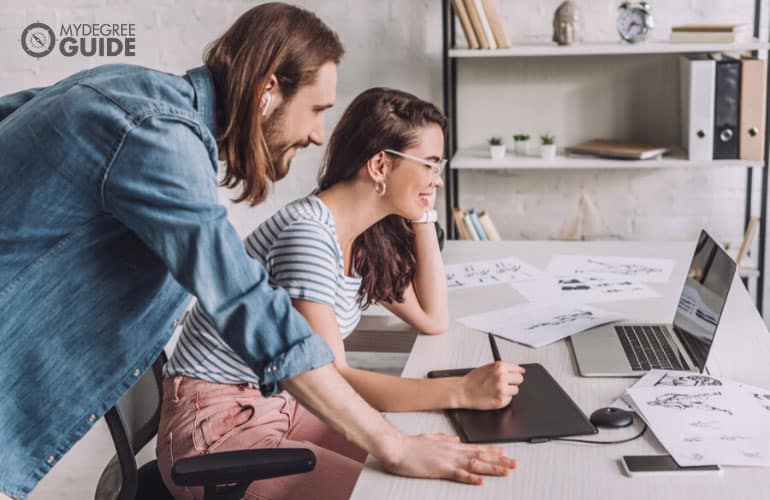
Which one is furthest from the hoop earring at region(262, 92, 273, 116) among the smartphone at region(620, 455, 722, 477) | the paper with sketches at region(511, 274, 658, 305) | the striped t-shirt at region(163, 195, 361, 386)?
the paper with sketches at region(511, 274, 658, 305)

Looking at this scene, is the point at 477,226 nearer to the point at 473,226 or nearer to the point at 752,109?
the point at 473,226

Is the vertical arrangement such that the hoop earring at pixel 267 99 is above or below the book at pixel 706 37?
below

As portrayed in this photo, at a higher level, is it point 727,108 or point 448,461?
point 727,108

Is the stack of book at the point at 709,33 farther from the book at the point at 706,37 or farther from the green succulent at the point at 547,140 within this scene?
the green succulent at the point at 547,140

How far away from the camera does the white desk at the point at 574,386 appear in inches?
46.2

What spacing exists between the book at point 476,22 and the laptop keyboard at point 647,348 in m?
1.31

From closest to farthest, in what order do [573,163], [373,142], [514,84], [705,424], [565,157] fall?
[705,424] → [373,142] → [573,163] → [565,157] → [514,84]

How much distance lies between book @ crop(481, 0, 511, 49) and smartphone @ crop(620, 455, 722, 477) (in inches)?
73.2

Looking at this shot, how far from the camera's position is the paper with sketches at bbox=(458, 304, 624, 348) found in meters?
1.77

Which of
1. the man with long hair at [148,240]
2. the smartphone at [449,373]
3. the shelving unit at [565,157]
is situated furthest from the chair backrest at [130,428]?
the shelving unit at [565,157]

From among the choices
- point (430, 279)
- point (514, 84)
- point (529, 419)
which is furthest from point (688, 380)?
point (514, 84)

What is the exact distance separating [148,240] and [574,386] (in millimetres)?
773

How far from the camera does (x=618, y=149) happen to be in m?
2.94

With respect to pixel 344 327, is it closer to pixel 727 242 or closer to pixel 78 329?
pixel 78 329
